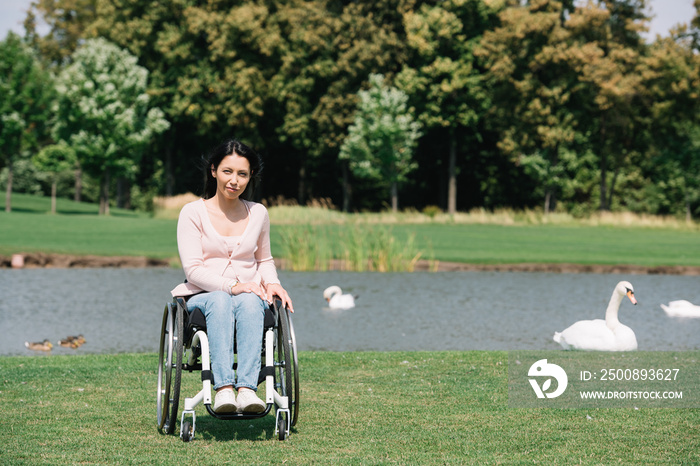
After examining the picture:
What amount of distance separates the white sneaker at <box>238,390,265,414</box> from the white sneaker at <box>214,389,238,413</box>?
3 centimetres

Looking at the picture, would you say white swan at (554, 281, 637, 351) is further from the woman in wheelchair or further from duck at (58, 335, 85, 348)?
Result: duck at (58, 335, 85, 348)

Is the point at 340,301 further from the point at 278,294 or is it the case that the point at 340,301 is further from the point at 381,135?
the point at 381,135

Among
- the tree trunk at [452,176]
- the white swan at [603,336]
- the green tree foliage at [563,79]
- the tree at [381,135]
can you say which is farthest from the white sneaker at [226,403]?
the tree trunk at [452,176]

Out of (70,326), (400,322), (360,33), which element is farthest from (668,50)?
(70,326)

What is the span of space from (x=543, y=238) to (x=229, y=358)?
2314 centimetres

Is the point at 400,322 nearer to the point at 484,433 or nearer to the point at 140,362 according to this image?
the point at 140,362

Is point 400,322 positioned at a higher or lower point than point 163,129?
lower

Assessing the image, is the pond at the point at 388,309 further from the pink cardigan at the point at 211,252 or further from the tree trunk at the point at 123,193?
the tree trunk at the point at 123,193

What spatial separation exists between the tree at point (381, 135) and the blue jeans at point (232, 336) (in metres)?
37.6

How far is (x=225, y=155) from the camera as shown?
498 cm

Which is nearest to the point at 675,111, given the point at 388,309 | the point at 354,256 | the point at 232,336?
the point at 354,256

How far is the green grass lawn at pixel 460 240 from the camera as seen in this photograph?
20531mm

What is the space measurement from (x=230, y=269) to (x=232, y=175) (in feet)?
1.77

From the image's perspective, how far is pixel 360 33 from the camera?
4428 cm
